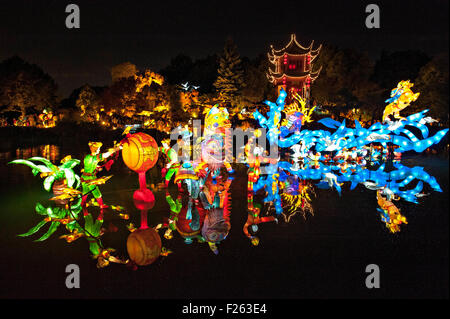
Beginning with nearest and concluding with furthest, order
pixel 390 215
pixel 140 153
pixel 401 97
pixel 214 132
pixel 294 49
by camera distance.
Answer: pixel 390 215
pixel 140 153
pixel 214 132
pixel 401 97
pixel 294 49

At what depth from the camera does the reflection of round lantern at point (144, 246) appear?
11.4 feet

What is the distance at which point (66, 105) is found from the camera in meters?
42.5

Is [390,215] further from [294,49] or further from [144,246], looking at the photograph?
[294,49]

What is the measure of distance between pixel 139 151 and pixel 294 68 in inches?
928

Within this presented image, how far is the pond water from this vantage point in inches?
114

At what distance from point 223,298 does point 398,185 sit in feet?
20.3

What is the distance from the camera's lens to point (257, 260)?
3447 millimetres

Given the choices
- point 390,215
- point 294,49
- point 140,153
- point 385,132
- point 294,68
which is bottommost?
point 390,215

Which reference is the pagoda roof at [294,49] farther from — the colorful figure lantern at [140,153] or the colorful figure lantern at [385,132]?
the colorful figure lantern at [140,153]

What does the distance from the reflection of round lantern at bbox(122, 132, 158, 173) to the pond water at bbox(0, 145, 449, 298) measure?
1.06m

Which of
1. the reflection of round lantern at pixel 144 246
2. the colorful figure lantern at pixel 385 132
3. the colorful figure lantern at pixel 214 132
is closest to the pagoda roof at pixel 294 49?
the colorful figure lantern at pixel 385 132

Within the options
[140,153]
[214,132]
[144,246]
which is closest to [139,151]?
[140,153]

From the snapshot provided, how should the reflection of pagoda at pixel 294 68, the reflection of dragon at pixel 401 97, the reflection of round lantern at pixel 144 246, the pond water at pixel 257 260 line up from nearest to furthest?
the pond water at pixel 257 260
the reflection of round lantern at pixel 144 246
the reflection of dragon at pixel 401 97
the reflection of pagoda at pixel 294 68

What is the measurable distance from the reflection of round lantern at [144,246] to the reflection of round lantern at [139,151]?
208 cm
